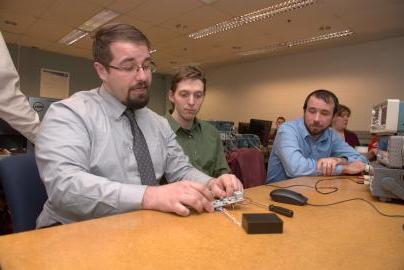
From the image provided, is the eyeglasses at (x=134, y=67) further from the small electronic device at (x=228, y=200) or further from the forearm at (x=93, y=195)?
the small electronic device at (x=228, y=200)

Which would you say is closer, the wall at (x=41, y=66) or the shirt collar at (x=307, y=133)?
the shirt collar at (x=307, y=133)

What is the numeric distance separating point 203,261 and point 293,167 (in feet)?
4.40

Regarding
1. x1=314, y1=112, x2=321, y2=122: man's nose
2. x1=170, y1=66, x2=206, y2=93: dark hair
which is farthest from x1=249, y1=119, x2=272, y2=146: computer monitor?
x1=170, y1=66, x2=206, y2=93: dark hair

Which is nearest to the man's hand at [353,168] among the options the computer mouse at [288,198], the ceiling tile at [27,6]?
the computer mouse at [288,198]

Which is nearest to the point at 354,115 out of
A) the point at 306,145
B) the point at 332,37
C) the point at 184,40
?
the point at 332,37

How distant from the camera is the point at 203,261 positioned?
0.62m

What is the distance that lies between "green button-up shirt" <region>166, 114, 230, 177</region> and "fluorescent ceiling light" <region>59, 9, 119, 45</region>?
366 centimetres

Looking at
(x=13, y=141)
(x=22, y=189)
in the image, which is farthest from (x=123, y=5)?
(x=22, y=189)

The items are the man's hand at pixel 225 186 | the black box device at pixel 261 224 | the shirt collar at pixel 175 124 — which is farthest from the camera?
the shirt collar at pixel 175 124

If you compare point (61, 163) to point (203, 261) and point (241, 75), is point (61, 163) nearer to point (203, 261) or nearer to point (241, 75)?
point (203, 261)

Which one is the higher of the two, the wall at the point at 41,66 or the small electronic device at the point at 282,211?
the wall at the point at 41,66

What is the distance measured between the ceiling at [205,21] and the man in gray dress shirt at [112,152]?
3.49 metres

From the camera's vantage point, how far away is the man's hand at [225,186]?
1072 mm

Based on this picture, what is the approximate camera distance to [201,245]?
0.70 m
